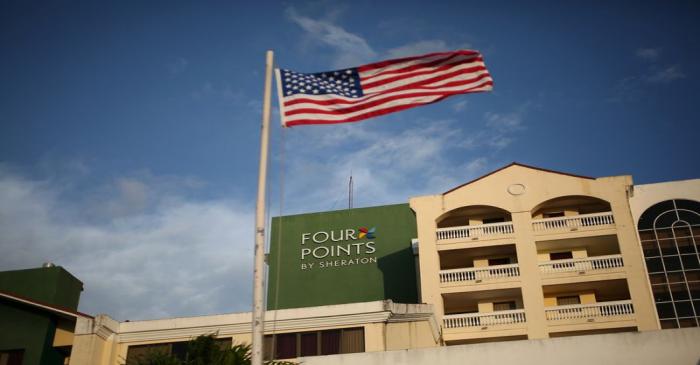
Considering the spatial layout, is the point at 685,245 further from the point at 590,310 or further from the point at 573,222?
the point at 590,310

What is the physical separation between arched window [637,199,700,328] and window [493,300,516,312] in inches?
346

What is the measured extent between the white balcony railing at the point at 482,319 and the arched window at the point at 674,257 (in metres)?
9.09

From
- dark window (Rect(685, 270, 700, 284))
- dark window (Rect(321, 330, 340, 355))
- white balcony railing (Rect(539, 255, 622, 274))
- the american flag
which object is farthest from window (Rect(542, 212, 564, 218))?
the american flag

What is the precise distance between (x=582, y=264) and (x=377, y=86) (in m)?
29.0

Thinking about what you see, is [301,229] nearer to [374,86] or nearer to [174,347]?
[174,347]

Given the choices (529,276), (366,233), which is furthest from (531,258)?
(366,233)

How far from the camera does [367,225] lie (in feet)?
180

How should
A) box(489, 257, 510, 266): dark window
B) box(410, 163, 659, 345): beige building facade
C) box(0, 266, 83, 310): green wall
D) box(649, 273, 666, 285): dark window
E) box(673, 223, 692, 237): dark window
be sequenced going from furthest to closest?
box(489, 257, 510, 266): dark window, box(673, 223, 692, 237): dark window, box(649, 273, 666, 285): dark window, box(410, 163, 659, 345): beige building facade, box(0, 266, 83, 310): green wall

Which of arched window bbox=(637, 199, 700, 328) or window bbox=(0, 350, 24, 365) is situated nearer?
window bbox=(0, 350, 24, 365)

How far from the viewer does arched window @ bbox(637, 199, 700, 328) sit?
42.7m

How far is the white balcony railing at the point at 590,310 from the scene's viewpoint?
41.4m

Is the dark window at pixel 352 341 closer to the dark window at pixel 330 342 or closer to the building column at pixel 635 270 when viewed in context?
the dark window at pixel 330 342

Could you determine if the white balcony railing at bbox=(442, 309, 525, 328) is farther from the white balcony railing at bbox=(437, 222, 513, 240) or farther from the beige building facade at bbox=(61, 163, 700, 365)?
the white balcony railing at bbox=(437, 222, 513, 240)

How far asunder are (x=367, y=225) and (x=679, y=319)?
23.3 meters
